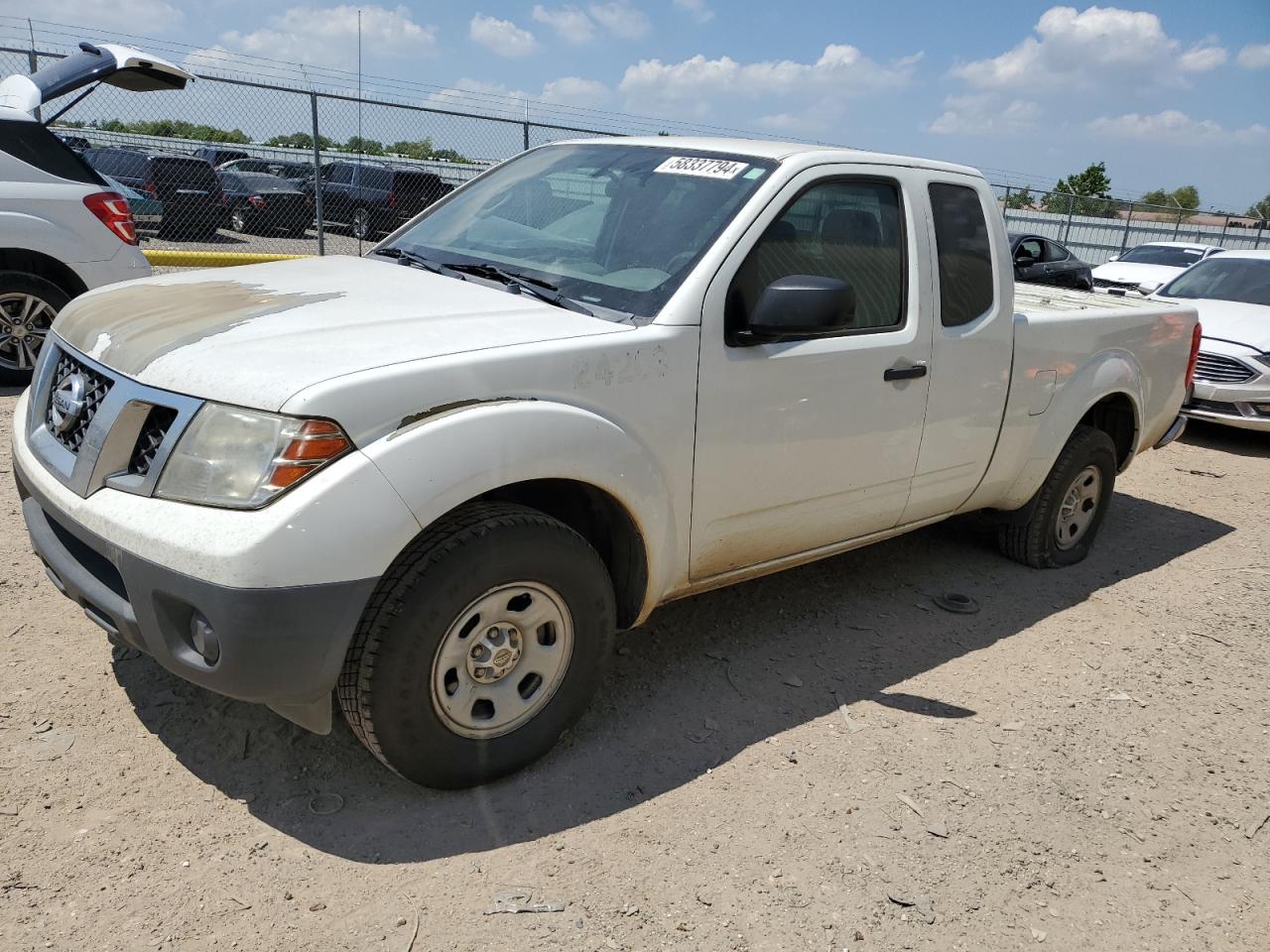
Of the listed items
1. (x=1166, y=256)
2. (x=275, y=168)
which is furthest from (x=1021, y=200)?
(x=275, y=168)

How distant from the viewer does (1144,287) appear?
14344mm

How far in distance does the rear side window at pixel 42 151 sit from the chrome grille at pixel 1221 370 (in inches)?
336

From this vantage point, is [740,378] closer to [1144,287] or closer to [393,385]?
[393,385]

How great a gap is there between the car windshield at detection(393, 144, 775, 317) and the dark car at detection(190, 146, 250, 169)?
10693 millimetres

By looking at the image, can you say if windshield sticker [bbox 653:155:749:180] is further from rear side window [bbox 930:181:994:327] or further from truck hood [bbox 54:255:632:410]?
rear side window [bbox 930:181:994:327]

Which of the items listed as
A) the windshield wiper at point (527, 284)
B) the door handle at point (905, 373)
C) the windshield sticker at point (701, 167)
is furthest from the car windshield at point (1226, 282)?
the windshield wiper at point (527, 284)

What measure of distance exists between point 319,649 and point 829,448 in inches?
75.0

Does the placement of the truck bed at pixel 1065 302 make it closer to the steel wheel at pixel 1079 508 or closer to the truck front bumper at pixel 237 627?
the steel wheel at pixel 1079 508

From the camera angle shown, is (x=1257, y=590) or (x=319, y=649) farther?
(x=1257, y=590)

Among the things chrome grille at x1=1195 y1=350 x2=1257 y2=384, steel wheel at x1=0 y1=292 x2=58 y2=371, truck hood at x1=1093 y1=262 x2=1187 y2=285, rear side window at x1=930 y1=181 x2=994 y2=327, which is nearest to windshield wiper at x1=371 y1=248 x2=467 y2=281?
rear side window at x1=930 y1=181 x2=994 y2=327

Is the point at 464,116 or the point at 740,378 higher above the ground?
the point at 464,116

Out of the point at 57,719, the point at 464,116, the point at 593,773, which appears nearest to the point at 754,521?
the point at 593,773

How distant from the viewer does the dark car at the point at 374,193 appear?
14250 mm

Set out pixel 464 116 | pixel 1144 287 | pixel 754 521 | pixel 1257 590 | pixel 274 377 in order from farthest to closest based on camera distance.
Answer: pixel 1144 287, pixel 464 116, pixel 1257 590, pixel 754 521, pixel 274 377
